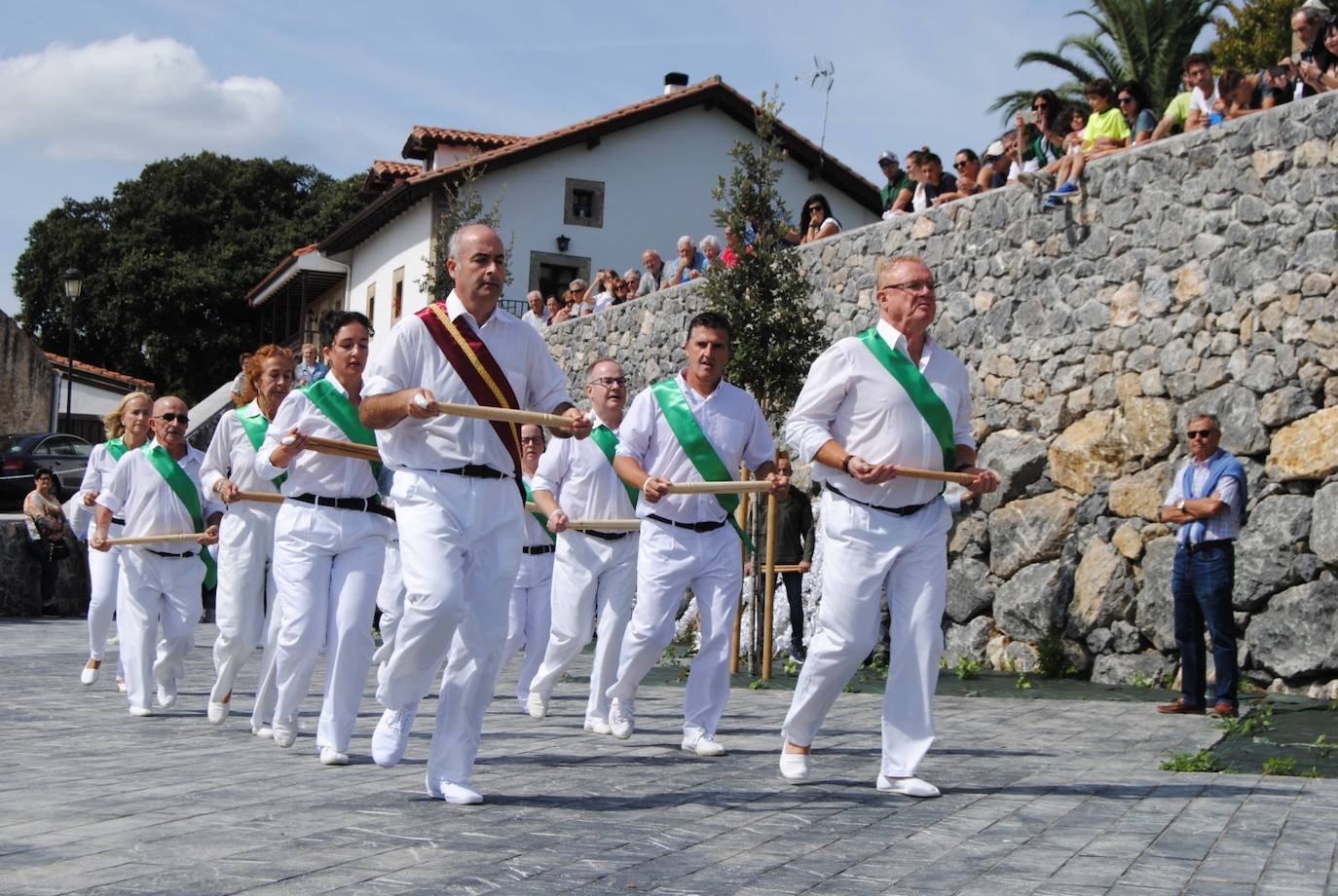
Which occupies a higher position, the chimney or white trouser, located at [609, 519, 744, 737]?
the chimney

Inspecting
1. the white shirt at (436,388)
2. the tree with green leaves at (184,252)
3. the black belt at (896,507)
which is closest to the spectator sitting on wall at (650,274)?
the black belt at (896,507)

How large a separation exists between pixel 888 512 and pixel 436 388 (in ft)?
6.54

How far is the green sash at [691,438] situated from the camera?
8641 millimetres

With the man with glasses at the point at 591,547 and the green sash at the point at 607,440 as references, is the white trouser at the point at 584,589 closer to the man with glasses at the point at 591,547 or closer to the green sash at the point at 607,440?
the man with glasses at the point at 591,547

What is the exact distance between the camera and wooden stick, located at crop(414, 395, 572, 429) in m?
6.17

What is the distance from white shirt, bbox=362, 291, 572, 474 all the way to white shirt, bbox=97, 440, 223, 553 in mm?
4374

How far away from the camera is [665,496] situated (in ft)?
28.5

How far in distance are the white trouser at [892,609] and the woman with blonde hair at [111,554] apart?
238 inches

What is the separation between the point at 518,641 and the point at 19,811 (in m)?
6.38

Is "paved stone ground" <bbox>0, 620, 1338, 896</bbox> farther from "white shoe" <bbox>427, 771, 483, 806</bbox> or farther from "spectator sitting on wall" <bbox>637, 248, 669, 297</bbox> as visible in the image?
"spectator sitting on wall" <bbox>637, 248, 669, 297</bbox>

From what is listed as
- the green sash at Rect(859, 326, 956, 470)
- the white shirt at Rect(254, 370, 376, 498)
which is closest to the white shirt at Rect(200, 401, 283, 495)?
the white shirt at Rect(254, 370, 376, 498)

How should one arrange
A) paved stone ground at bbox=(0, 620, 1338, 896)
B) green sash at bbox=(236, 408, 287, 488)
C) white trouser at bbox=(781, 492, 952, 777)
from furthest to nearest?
green sash at bbox=(236, 408, 287, 488), white trouser at bbox=(781, 492, 952, 777), paved stone ground at bbox=(0, 620, 1338, 896)

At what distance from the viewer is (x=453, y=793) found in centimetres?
623

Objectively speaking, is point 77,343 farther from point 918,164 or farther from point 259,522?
point 259,522
